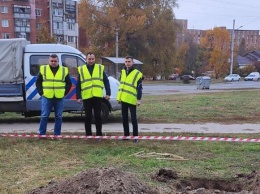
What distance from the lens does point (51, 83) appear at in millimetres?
8367

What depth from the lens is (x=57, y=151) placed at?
744cm

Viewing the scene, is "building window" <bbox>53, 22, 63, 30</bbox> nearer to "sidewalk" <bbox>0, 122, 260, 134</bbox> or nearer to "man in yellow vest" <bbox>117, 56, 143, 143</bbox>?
"sidewalk" <bbox>0, 122, 260, 134</bbox>

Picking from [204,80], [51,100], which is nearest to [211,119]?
[51,100]

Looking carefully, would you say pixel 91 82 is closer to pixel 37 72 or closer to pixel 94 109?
pixel 94 109

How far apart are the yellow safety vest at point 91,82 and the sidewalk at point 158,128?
1.83 m

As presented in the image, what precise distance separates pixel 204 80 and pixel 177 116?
20854 millimetres

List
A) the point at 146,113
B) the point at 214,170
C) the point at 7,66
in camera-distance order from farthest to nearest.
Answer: the point at 146,113
the point at 7,66
the point at 214,170

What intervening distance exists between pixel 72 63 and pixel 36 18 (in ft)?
225

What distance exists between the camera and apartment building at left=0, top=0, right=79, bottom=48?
70812 millimetres

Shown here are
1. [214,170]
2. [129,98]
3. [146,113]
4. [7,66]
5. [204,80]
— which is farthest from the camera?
[204,80]

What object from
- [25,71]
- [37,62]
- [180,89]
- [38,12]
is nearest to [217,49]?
[38,12]

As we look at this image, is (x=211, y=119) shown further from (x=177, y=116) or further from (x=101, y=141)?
(x=101, y=141)

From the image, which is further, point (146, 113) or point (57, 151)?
point (146, 113)

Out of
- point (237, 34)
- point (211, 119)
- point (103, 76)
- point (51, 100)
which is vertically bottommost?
point (211, 119)
